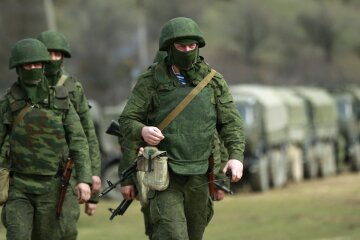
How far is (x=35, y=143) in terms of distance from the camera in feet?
35.6

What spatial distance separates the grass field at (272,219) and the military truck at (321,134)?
9064 millimetres

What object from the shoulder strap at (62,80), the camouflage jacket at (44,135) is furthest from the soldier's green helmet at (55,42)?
the camouflage jacket at (44,135)

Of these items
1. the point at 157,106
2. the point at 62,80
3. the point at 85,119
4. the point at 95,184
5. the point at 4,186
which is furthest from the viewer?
the point at 62,80

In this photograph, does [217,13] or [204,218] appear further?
[217,13]

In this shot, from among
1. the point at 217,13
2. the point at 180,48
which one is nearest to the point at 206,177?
the point at 180,48

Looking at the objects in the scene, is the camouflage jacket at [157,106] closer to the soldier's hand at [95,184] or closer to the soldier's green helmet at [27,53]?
the soldier's green helmet at [27,53]

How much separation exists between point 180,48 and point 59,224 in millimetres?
1937

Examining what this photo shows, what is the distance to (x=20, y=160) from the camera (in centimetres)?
1085

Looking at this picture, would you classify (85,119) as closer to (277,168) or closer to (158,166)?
(158,166)

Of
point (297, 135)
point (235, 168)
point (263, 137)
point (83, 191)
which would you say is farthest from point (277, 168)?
point (235, 168)

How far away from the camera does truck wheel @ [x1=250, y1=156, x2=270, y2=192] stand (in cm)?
3281

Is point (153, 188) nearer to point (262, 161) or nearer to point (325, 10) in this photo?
point (262, 161)

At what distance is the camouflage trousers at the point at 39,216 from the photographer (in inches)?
417

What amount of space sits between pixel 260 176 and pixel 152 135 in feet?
77.5
